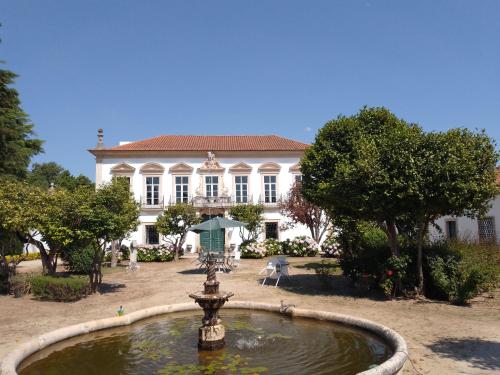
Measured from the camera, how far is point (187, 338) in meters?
7.29

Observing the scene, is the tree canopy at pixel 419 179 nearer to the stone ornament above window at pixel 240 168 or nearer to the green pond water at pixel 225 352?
the green pond water at pixel 225 352

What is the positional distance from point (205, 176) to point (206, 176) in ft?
0.26

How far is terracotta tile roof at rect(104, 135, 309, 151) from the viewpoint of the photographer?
32.8 meters

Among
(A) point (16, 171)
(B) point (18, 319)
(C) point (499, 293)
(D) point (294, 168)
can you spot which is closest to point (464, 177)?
(C) point (499, 293)

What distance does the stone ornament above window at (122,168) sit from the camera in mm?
32156

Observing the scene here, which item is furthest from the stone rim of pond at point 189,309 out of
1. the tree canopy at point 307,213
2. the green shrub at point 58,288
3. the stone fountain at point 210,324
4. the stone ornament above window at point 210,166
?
the stone ornament above window at point 210,166

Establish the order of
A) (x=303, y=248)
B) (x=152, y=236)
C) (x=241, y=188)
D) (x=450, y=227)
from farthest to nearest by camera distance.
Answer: (x=241, y=188)
(x=152, y=236)
(x=303, y=248)
(x=450, y=227)

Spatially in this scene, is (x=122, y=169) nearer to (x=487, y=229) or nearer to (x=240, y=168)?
(x=240, y=168)

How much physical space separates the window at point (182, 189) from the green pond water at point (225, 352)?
2427 centimetres

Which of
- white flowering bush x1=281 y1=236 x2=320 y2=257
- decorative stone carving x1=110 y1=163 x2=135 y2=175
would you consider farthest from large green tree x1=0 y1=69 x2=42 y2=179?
white flowering bush x1=281 y1=236 x2=320 y2=257

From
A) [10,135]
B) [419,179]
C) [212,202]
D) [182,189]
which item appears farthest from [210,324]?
[182,189]

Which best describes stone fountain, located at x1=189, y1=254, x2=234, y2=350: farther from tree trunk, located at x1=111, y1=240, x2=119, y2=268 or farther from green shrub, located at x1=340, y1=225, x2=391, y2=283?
tree trunk, located at x1=111, y1=240, x2=119, y2=268

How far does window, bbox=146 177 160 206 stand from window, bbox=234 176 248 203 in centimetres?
623

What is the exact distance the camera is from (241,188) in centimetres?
3281
